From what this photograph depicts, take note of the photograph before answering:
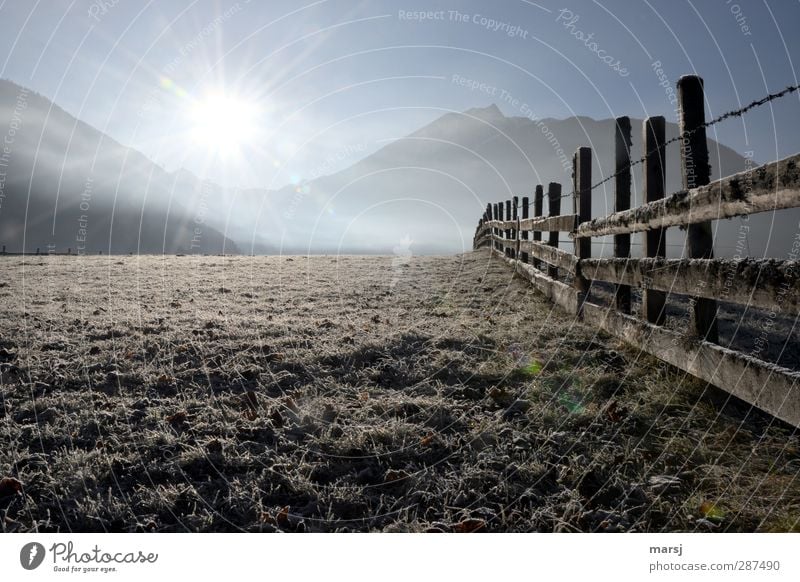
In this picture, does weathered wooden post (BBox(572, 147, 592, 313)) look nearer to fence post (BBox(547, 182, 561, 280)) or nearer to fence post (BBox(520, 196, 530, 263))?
fence post (BBox(547, 182, 561, 280))

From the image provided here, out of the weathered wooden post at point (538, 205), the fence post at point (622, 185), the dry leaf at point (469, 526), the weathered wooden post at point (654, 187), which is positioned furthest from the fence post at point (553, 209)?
the dry leaf at point (469, 526)

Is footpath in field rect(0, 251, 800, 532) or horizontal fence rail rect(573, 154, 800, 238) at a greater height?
horizontal fence rail rect(573, 154, 800, 238)

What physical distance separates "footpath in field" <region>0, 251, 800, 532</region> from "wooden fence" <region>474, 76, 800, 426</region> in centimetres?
31

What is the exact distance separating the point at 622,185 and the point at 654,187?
913mm

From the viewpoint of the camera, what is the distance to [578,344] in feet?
15.4

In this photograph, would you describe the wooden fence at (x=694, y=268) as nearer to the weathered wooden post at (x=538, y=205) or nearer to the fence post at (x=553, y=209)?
the fence post at (x=553, y=209)

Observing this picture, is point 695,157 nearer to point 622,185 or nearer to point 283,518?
point 622,185

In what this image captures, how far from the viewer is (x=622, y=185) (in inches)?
207

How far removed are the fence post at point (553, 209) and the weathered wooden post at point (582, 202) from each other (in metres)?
0.83

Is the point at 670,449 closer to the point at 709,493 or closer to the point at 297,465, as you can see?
the point at 709,493

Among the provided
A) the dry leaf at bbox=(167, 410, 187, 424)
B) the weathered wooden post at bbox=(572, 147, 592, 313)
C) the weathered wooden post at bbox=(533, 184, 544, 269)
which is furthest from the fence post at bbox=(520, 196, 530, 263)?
the dry leaf at bbox=(167, 410, 187, 424)

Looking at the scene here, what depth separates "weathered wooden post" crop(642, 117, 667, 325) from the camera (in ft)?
13.9

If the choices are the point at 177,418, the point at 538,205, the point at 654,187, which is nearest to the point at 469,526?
the point at 177,418
